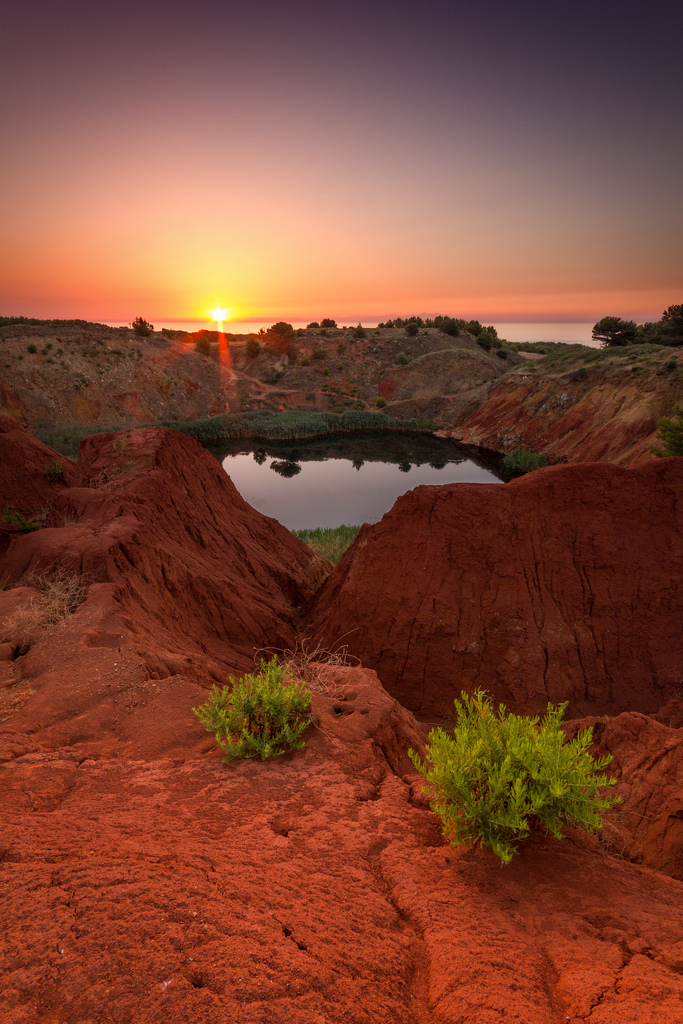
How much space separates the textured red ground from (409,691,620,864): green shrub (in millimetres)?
311

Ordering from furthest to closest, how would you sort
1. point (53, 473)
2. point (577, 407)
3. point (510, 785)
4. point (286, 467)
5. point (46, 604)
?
point (577, 407)
point (286, 467)
point (53, 473)
point (46, 604)
point (510, 785)

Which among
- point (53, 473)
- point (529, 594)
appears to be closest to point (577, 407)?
point (529, 594)

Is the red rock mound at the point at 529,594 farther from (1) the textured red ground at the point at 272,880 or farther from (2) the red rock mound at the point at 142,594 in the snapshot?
(1) the textured red ground at the point at 272,880

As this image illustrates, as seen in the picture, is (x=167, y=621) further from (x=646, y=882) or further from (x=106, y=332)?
(x=106, y=332)

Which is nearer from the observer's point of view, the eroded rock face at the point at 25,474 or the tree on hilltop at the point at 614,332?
the eroded rock face at the point at 25,474

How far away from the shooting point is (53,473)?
70.1 ft

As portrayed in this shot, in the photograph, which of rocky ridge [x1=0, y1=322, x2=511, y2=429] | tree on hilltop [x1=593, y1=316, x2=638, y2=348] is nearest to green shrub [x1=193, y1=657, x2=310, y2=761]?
rocky ridge [x1=0, y1=322, x2=511, y2=429]

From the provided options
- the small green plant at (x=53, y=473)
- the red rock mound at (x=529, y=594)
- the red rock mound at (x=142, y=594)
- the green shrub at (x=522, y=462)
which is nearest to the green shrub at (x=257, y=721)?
the red rock mound at (x=142, y=594)

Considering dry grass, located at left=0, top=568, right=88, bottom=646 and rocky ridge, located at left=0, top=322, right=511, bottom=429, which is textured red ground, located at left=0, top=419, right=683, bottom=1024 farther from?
rocky ridge, located at left=0, top=322, right=511, bottom=429

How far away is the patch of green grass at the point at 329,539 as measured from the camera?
21359mm

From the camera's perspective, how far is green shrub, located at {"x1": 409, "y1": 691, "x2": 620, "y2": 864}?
148 inches

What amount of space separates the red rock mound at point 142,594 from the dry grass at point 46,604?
22 millimetres

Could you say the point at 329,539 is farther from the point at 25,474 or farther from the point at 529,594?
the point at 529,594

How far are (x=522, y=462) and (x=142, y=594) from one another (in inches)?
1361
